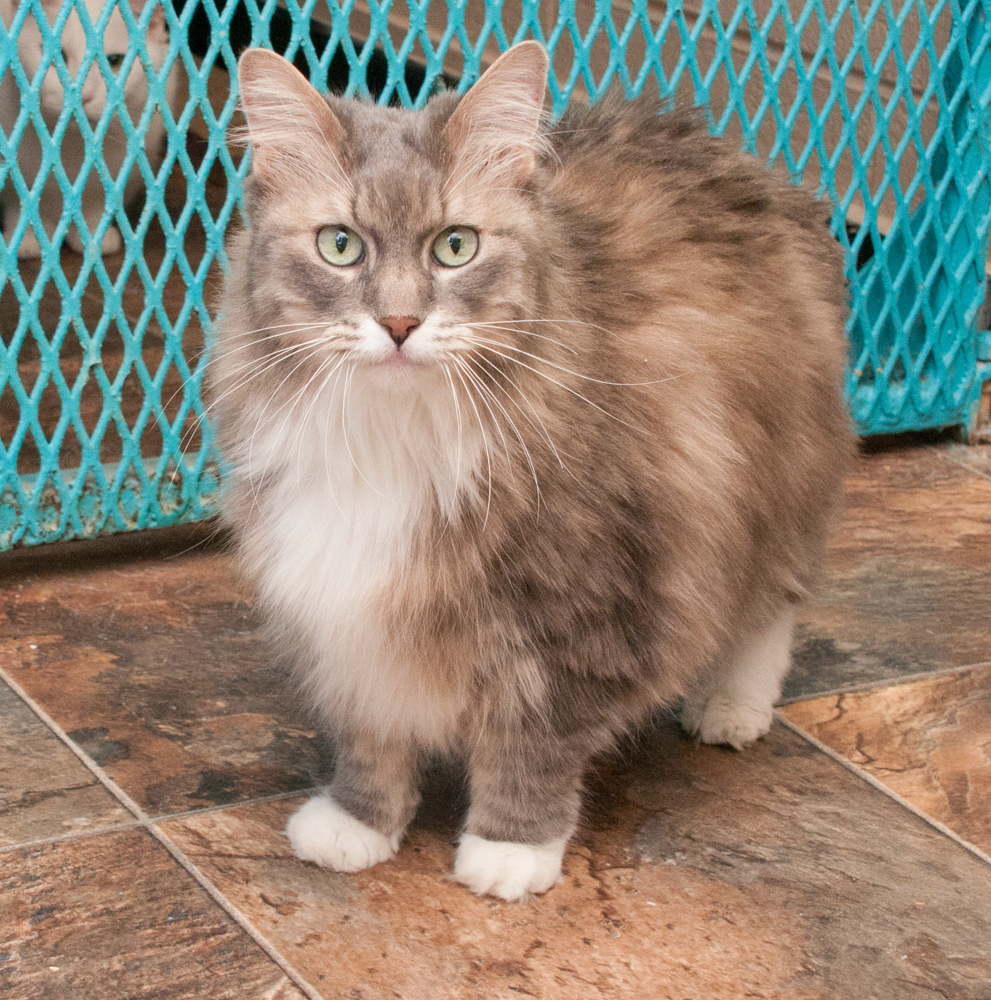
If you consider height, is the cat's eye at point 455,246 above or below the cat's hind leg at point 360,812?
above

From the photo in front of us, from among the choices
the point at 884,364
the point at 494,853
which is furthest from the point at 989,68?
the point at 494,853

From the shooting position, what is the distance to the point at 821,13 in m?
2.66

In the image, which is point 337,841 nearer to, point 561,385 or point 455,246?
point 561,385

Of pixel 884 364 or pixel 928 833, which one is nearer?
pixel 928 833

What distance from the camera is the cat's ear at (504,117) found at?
4.73 ft

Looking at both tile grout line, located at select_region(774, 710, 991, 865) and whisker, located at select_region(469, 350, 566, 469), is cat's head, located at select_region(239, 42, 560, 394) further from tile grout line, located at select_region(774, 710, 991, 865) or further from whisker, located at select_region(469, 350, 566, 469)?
tile grout line, located at select_region(774, 710, 991, 865)

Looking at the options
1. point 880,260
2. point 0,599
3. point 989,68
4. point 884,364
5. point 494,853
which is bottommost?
point 0,599

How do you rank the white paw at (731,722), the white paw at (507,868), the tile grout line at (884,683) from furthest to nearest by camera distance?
the tile grout line at (884,683), the white paw at (731,722), the white paw at (507,868)

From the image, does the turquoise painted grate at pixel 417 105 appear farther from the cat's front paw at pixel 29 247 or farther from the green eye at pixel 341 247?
the green eye at pixel 341 247

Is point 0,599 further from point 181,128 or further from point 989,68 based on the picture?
point 989,68

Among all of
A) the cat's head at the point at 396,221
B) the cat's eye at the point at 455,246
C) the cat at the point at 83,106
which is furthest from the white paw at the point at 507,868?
the cat at the point at 83,106

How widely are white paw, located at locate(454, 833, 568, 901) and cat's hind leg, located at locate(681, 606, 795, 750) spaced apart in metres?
0.45

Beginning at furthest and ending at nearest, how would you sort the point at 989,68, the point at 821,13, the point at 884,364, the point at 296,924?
the point at 884,364 → the point at 989,68 → the point at 821,13 → the point at 296,924

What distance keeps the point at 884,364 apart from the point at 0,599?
2.12 metres
